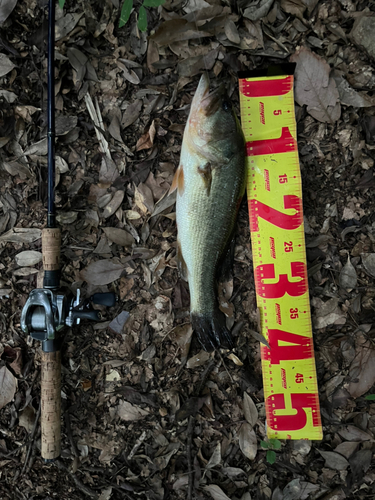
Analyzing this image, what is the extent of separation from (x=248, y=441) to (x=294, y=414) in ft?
1.29

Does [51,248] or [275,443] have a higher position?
[51,248]

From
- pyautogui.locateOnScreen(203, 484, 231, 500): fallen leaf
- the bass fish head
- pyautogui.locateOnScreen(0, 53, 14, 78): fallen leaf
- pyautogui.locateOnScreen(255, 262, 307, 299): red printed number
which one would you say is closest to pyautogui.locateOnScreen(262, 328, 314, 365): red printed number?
pyautogui.locateOnScreen(255, 262, 307, 299): red printed number

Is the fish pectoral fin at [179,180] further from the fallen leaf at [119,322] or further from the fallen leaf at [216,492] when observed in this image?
the fallen leaf at [216,492]

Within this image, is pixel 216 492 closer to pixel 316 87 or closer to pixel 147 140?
pixel 147 140

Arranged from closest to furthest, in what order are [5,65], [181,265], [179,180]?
[179,180] → [181,265] → [5,65]

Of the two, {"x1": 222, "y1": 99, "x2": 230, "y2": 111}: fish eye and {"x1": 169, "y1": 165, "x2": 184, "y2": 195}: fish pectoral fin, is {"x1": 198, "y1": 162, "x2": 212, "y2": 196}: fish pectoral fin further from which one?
{"x1": 222, "y1": 99, "x2": 230, "y2": 111}: fish eye

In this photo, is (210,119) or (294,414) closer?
(210,119)

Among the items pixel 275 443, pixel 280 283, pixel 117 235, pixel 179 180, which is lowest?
pixel 275 443

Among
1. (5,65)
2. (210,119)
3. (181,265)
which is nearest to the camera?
(210,119)

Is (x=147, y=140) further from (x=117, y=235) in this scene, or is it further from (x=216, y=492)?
(x=216, y=492)

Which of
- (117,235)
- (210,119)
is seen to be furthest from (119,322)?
(210,119)

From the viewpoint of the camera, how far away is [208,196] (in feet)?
7.22

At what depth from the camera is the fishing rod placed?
226 cm

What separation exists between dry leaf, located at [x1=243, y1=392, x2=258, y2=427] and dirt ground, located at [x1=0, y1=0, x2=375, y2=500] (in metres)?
0.01
